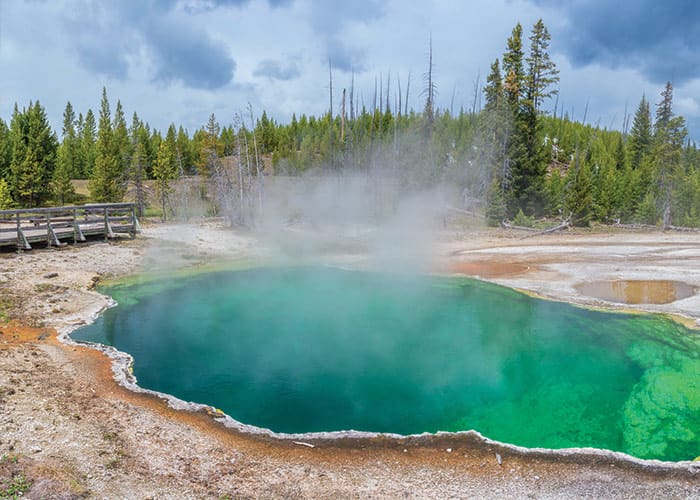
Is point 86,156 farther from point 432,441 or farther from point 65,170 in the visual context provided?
point 432,441

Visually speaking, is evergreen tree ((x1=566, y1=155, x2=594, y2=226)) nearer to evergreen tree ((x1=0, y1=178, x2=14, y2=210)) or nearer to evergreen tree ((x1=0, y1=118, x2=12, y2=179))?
evergreen tree ((x1=0, y1=178, x2=14, y2=210))

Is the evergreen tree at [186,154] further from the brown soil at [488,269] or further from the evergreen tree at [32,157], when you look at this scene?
the brown soil at [488,269]

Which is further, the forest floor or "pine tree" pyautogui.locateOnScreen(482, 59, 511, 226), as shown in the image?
"pine tree" pyautogui.locateOnScreen(482, 59, 511, 226)

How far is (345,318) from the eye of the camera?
14305 mm

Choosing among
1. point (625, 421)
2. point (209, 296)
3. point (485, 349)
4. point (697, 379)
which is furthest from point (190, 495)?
point (209, 296)

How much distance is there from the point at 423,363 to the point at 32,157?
36204 mm

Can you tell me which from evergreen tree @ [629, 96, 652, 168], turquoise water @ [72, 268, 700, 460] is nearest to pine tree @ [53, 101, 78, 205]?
turquoise water @ [72, 268, 700, 460]

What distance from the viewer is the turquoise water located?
835 centimetres

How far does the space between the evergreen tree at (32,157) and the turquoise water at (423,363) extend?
82.9 ft

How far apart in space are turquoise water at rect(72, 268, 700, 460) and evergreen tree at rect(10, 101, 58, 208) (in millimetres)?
25280

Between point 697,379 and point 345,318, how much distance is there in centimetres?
804

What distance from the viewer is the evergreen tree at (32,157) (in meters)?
36.4

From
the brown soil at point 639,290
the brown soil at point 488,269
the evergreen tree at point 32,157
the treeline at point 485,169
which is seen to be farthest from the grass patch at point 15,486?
the evergreen tree at point 32,157

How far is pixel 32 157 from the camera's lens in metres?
36.7
